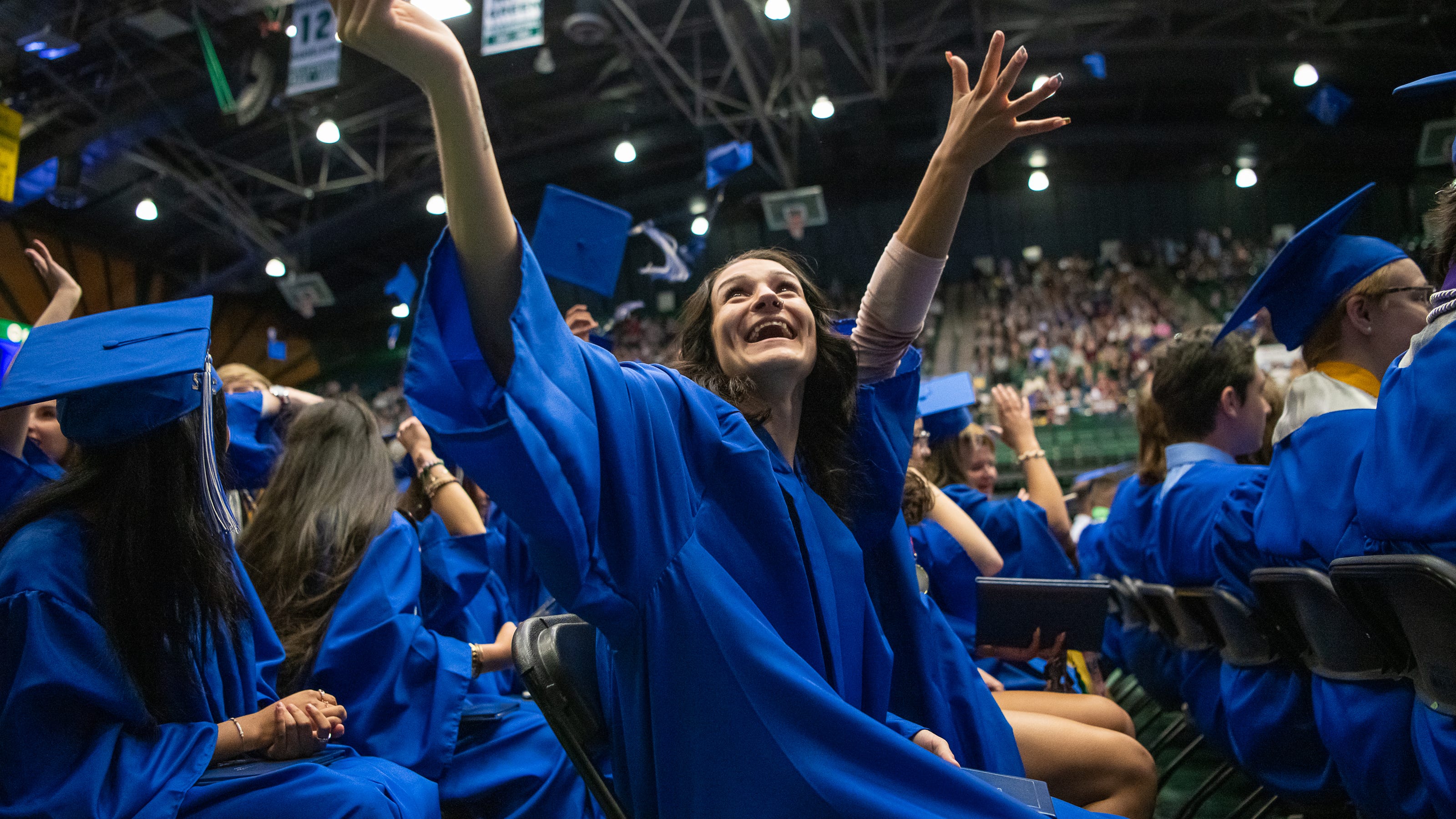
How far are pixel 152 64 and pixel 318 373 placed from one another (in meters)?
7.56

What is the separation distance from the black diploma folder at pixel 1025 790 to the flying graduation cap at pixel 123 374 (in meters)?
1.31

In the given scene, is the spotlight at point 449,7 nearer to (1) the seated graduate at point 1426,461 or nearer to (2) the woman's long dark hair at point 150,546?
(2) the woman's long dark hair at point 150,546

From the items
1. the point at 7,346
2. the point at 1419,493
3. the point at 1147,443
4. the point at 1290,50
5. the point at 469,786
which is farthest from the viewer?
the point at 1290,50

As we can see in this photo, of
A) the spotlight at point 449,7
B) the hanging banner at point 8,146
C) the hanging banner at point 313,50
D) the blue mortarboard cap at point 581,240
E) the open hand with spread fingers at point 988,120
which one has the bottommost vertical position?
the open hand with spread fingers at point 988,120

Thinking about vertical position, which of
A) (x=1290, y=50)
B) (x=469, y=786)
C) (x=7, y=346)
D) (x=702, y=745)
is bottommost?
(x=469, y=786)

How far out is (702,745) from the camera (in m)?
1.08

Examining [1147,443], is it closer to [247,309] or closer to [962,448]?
[962,448]

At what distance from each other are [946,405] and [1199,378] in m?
0.86

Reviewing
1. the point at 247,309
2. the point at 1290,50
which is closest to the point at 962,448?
the point at 1290,50

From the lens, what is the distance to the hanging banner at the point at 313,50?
703 cm

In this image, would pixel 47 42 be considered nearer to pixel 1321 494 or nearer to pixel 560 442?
pixel 560 442

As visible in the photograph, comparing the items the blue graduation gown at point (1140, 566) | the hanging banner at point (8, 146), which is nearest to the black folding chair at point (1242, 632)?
the blue graduation gown at point (1140, 566)

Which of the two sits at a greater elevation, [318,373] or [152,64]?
[152,64]

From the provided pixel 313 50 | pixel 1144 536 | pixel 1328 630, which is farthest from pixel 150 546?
pixel 313 50
